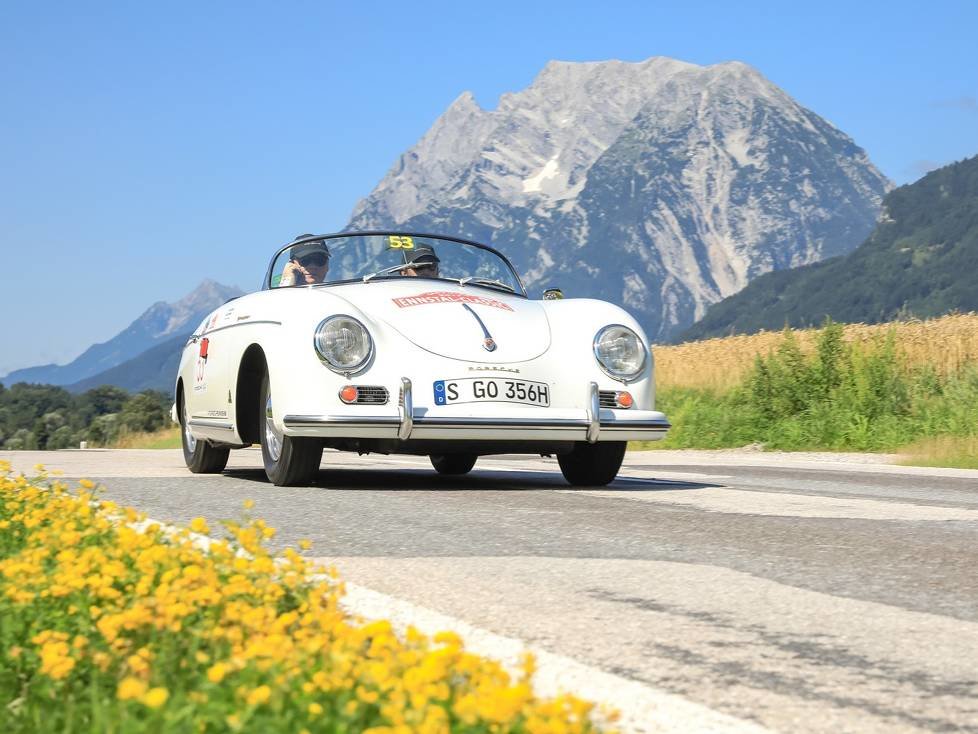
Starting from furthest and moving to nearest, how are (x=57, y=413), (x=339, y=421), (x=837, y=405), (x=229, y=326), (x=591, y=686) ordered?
(x=57, y=413) → (x=837, y=405) → (x=229, y=326) → (x=339, y=421) → (x=591, y=686)

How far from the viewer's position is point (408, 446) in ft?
26.0

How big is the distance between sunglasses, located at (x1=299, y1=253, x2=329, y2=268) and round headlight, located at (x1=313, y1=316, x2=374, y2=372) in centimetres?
157

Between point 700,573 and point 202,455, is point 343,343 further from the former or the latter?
point 700,573

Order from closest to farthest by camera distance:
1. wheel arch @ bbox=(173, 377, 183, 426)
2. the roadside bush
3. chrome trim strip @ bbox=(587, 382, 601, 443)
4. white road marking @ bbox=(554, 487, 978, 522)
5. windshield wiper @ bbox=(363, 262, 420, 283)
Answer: the roadside bush
white road marking @ bbox=(554, 487, 978, 522)
chrome trim strip @ bbox=(587, 382, 601, 443)
windshield wiper @ bbox=(363, 262, 420, 283)
wheel arch @ bbox=(173, 377, 183, 426)

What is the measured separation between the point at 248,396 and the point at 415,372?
1437 mm

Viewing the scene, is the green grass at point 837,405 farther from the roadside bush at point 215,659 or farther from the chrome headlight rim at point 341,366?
the roadside bush at point 215,659

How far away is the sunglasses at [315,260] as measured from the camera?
365 inches

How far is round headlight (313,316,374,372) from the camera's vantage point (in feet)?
25.2

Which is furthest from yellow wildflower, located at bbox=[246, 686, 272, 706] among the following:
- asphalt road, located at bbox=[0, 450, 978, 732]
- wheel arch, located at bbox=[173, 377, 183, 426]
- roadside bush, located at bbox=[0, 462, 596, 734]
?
wheel arch, located at bbox=[173, 377, 183, 426]

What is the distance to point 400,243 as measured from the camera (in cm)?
955

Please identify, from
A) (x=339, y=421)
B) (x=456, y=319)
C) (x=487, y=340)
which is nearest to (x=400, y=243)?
(x=456, y=319)

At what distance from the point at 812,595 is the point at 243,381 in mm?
5049

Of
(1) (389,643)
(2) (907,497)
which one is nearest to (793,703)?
(1) (389,643)

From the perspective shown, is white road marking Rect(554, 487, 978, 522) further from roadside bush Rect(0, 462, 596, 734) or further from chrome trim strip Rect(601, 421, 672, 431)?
roadside bush Rect(0, 462, 596, 734)
